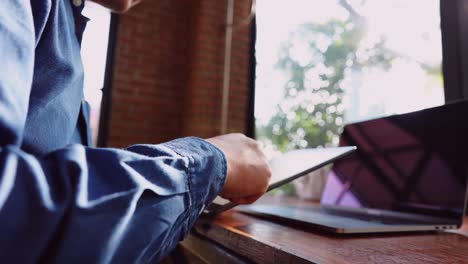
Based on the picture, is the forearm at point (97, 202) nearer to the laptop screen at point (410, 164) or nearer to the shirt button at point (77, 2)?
the shirt button at point (77, 2)

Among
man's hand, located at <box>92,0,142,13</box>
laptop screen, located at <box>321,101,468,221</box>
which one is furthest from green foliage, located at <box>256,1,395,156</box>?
man's hand, located at <box>92,0,142,13</box>

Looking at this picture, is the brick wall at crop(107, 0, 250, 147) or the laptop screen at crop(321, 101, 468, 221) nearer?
the laptop screen at crop(321, 101, 468, 221)

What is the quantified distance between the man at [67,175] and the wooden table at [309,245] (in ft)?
0.41

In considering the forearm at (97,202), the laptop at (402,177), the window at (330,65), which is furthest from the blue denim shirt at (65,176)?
the window at (330,65)

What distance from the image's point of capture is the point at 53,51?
0.41m

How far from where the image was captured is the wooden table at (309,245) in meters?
0.45

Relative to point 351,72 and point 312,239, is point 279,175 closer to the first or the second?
point 312,239

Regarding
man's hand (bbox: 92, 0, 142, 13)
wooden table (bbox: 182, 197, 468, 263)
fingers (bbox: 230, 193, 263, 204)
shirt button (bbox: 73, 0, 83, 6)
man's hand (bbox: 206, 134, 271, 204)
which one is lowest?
wooden table (bbox: 182, 197, 468, 263)

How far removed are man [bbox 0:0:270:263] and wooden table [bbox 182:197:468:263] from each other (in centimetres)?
12

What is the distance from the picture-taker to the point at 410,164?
2.90 feet

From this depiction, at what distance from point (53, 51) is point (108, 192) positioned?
0.21m

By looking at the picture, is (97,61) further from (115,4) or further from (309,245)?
(309,245)

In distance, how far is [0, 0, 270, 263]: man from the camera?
0.87 ft

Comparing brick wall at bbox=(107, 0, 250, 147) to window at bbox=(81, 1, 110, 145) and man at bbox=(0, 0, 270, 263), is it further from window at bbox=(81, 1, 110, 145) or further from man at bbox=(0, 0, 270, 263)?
man at bbox=(0, 0, 270, 263)
